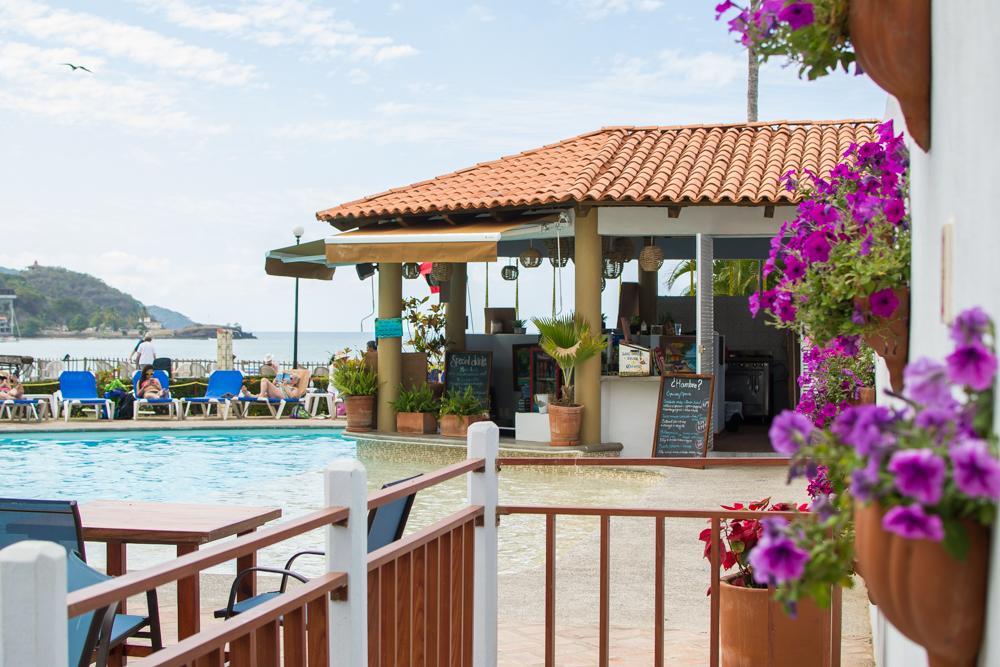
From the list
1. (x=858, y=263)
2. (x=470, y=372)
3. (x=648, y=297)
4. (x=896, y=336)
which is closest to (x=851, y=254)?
(x=858, y=263)

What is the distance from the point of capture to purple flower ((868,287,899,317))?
2.85 metres

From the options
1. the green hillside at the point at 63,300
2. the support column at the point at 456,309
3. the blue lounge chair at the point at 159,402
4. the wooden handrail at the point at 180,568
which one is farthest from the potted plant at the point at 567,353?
the green hillside at the point at 63,300

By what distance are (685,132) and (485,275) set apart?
3.55 metres

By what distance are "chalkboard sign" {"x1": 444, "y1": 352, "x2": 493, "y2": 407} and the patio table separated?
371 inches

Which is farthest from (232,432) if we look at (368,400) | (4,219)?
(4,219)

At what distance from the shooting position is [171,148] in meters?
67.7

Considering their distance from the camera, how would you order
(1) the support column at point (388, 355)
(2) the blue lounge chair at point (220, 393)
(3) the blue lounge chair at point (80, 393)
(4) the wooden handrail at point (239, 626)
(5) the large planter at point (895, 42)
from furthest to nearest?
(2) the blue lounge chair at point (220, 393), (3) the blue lounge chair at point (80, 393), (1) the support column at point (388, 355), (4) the wooden handrail at point (239, 626), (5) the large planter at point (895, 42)

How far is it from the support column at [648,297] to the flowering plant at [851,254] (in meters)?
13.3

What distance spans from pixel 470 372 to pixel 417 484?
1119cm

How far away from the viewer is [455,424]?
13.4 m

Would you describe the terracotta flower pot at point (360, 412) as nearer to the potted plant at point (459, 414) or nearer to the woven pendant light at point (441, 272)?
the potted plant at point (459, 414)

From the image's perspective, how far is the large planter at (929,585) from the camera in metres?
1.51

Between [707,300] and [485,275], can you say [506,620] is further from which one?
[485,275]

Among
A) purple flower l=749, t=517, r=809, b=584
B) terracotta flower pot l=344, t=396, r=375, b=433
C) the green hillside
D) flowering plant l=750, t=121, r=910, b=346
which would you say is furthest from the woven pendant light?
the green hillside
